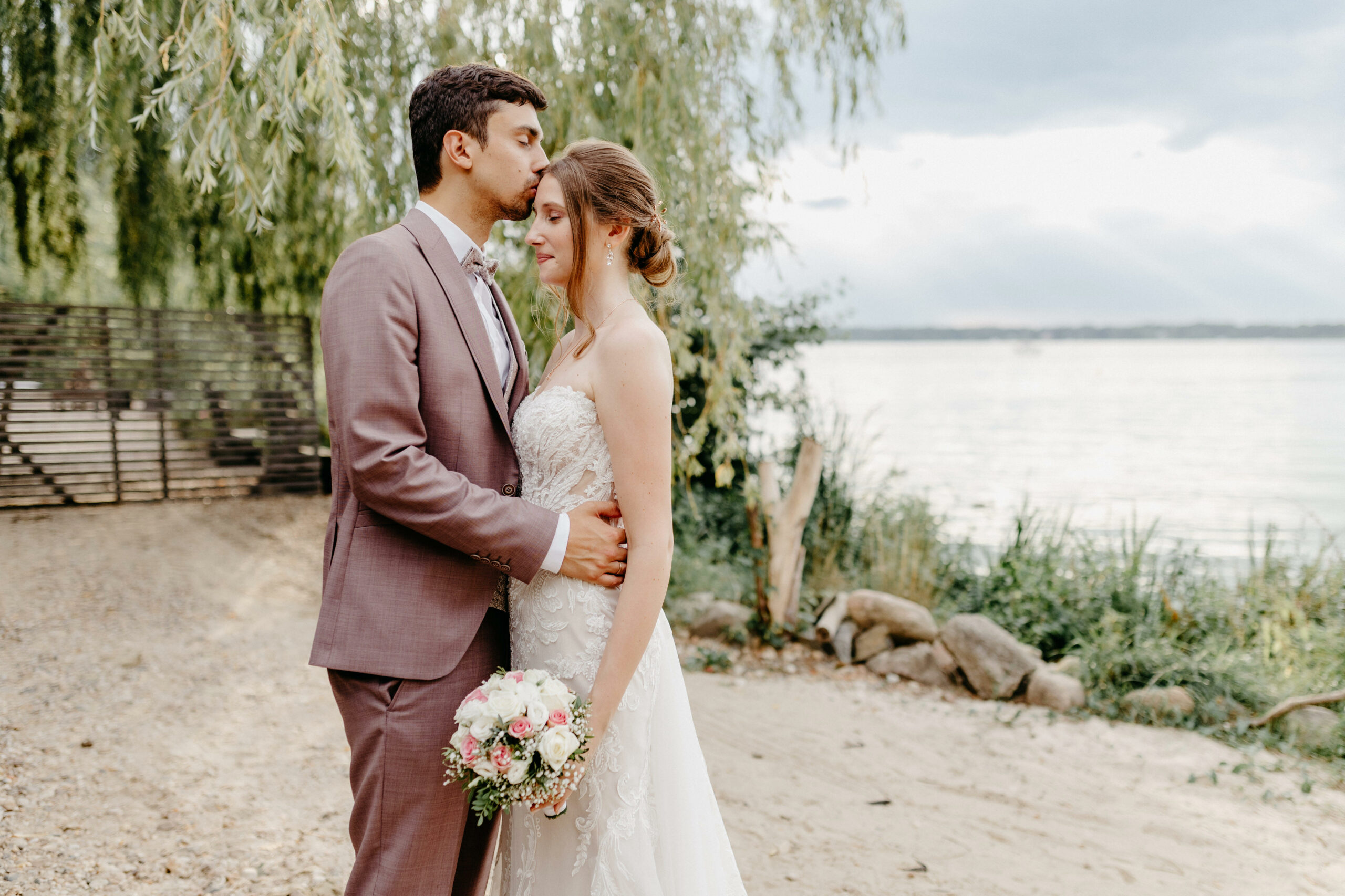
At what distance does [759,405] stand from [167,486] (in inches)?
223

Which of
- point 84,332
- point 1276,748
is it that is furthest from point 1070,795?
point 84,332

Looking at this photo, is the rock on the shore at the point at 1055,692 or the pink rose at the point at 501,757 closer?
the pink rose at the point at 501,757

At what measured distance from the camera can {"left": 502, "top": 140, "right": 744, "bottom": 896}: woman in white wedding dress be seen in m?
1.72

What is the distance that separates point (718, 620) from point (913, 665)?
1.33m

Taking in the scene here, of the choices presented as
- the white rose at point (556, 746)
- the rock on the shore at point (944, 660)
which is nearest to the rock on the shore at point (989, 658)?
the rock on the shore at point (944, 660)

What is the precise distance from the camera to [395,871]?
1.57m

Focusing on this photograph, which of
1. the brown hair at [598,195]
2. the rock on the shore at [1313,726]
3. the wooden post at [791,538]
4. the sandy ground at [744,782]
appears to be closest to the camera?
the brown hair at [598,195]

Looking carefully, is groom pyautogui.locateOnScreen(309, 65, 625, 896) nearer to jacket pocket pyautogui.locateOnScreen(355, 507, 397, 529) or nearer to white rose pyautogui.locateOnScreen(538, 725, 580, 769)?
jacket pocket pyautogui.locateOnScreen(355, 507, 397, 529)

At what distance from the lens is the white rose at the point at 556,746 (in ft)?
4.86

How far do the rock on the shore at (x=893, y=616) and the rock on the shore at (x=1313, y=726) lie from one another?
6.35ft

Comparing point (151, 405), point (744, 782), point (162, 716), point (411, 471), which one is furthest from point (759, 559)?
point (151, 405)

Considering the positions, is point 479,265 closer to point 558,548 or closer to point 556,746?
point 558,548

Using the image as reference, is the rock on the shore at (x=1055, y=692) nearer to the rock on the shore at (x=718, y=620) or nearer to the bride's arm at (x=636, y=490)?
the rock on the shore at (x=718, y=620)

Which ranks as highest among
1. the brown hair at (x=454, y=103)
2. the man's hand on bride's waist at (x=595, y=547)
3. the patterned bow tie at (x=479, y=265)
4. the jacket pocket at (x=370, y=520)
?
the brown hair at (x=454, y=103)
